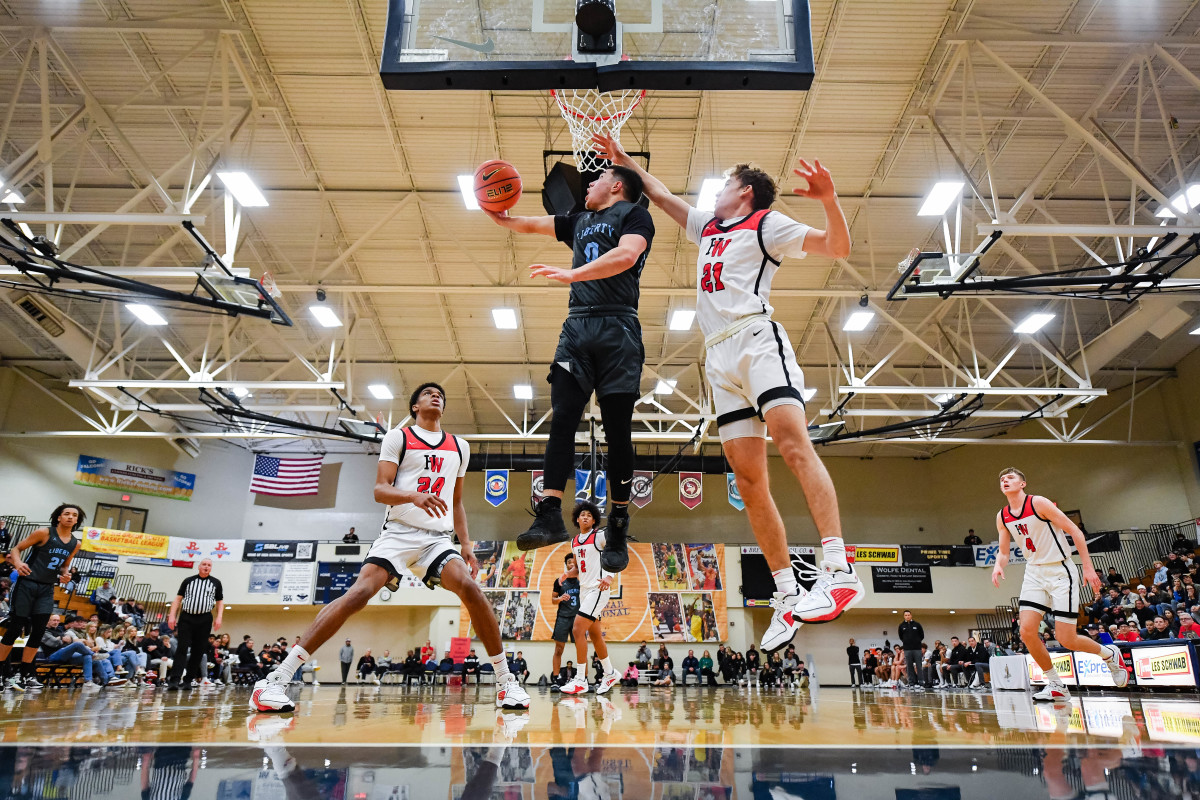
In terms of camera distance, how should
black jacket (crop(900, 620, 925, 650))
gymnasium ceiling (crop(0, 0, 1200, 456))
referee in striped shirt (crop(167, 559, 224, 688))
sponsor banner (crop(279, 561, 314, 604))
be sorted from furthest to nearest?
sponsor banner (crop(279, 561, 314, 604)) < black jacket (crop(900, 620, 925, 650)) < gymnasium ceiling (crop(0, 0, 1200, 456)) < referee in striped shirt (crop(167, 559, 224, 688))

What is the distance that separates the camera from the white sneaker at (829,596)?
288cm

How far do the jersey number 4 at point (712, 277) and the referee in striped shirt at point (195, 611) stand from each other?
23.8 feet

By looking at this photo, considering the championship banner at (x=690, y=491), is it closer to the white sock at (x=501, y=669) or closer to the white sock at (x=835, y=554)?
the white sock at (x=501, y=669)

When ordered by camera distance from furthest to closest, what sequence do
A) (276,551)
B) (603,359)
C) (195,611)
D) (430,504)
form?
(276,551) → (195,611) → (430,504) → (603,359)

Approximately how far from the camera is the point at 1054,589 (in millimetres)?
6441

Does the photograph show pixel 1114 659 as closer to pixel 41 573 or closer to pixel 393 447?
pixel 393 447

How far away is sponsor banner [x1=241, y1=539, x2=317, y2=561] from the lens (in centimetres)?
2416

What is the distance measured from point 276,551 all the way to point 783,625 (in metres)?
24.2

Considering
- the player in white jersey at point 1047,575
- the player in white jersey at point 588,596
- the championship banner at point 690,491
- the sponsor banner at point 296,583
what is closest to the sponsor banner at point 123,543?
the sponsor banner at point 296,583

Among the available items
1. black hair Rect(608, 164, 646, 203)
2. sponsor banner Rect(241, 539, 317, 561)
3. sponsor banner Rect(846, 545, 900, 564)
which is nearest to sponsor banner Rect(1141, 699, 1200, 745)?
black hair Rect(608, 164, 646, 203)

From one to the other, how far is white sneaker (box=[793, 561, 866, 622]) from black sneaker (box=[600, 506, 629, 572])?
4.05 feet

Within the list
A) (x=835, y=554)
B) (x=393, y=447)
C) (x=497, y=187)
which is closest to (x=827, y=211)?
(x=835, y=554)

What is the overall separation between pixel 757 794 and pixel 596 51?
3.78m

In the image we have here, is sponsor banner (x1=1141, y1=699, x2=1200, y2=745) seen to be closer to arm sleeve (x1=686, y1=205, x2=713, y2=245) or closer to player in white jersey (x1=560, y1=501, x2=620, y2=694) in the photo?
arm sleeve (x1=686, y1=205, x2=713, y2=245)
